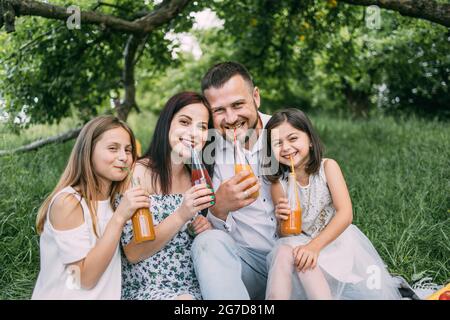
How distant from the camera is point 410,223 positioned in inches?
141

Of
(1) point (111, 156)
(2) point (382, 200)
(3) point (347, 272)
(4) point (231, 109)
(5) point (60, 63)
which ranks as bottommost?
(3) point (347, 272)

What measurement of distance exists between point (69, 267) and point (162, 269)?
1.62 feet

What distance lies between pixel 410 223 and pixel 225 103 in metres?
1.67

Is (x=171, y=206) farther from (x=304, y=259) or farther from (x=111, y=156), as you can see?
(x=304, y=259)

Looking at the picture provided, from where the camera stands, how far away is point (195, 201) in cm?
232

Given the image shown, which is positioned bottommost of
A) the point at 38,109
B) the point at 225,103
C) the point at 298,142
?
the point at 298,142

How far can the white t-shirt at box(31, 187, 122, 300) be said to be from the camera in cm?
221

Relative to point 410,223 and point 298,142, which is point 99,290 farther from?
point 410,223

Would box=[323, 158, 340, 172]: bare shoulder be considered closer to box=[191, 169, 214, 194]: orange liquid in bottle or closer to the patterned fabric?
the patterned fabric

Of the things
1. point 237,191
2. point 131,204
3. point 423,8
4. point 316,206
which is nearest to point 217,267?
point 237,191

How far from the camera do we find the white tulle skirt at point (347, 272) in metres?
2.49

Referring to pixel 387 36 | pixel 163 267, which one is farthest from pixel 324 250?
pixel 387 36

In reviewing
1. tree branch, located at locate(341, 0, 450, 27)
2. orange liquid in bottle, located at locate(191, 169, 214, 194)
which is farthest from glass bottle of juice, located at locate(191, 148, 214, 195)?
tree branch, located at locate(341, 0, 450, 27)

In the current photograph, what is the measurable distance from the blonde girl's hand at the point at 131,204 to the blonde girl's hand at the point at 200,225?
465 millimetres
